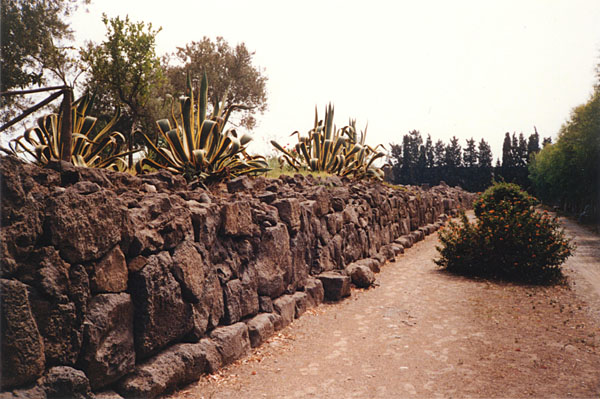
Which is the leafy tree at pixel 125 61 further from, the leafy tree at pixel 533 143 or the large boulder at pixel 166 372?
the leafy tree at pixel 533 143

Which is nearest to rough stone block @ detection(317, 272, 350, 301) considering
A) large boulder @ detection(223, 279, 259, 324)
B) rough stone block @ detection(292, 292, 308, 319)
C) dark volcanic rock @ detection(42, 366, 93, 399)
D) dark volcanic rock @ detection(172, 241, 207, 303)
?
rough stone block @ detection(292, 292, 308, 319)

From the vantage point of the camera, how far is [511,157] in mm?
43062

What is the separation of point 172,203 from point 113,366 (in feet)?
4.51

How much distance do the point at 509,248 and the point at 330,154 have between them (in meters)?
5.08

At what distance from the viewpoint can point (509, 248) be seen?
7.82m

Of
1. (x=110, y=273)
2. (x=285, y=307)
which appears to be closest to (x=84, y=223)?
(x=110, y=273)

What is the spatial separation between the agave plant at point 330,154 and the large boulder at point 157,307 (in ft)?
25.4

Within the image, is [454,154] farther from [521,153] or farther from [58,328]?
[58,328]

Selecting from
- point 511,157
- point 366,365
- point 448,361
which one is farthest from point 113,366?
point 511,157

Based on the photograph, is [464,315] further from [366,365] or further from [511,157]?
[511,157]

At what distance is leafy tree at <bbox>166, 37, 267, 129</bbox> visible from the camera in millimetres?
19977

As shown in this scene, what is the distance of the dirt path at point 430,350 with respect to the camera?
3.70 m

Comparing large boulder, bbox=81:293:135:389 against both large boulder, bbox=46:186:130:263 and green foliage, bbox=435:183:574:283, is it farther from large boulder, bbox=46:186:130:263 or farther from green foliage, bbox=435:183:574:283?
green foliage, bbox=435:183:574:283

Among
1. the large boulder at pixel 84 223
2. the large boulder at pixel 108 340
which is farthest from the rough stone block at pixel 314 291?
the large boulder at pixel 84 223
